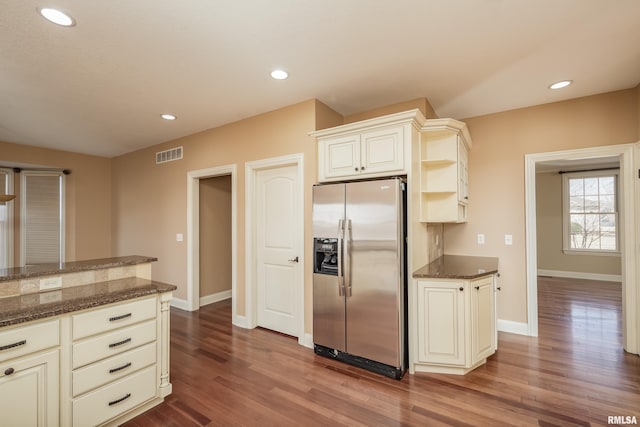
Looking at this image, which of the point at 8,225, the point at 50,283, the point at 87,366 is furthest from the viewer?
the point at 8,225

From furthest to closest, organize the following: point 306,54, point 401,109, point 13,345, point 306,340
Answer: point 401,109 → point 306,340 → point 306,54 → point 13,345

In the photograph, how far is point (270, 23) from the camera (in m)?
2.02

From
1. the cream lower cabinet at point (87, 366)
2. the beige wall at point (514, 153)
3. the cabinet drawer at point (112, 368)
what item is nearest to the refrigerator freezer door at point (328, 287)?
the cream lower cabinet at point (87, 366)

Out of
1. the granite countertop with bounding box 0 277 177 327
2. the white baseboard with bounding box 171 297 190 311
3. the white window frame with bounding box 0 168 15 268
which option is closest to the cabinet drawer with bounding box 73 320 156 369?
the granite countertop with bounding box 0 277 177 327

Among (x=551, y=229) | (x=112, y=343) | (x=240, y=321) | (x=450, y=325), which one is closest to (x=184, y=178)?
(x=240, y=321)

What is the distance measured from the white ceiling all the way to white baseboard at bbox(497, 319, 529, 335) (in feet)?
8.69

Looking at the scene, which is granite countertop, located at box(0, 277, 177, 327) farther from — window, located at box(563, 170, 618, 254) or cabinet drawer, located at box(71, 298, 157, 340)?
window, located at box(563, 170, 618, 254)

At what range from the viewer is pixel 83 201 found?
5.62 metres

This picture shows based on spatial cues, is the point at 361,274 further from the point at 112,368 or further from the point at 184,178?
the point at 184,178

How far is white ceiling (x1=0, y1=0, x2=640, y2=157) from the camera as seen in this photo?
6.23 feet

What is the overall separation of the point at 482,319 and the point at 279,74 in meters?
3.03

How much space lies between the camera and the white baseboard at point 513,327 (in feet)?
11.3

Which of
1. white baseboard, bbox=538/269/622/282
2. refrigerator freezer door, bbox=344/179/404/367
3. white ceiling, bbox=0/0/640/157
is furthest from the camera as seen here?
white baseboard, bbox=538/269/622/282

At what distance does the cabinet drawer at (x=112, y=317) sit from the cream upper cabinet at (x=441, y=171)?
8.40ft
